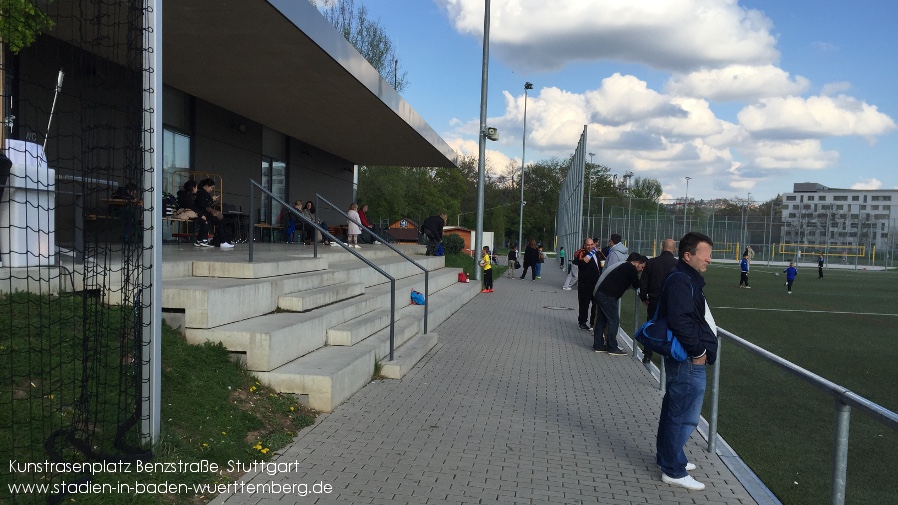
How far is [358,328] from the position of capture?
26.4ft

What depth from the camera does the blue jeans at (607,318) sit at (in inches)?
401

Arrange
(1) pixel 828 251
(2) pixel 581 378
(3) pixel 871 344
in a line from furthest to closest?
1. (1) pixel 828 251
2. (3) pixel 871 344
3. (2) pixel 581 378

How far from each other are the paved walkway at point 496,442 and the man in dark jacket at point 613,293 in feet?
3.18

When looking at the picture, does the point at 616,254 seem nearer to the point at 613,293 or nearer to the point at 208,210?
the point at 613,293

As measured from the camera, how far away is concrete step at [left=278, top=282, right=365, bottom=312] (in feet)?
24.9

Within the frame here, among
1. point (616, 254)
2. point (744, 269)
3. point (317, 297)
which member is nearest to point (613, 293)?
point (616, 254)

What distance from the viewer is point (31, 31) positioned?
654cm

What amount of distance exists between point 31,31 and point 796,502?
781 centimetres

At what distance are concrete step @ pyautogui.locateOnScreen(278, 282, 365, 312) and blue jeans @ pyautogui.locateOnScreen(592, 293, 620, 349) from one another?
370 cm

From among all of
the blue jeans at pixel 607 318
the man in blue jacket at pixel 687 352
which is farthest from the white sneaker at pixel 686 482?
the blue jeans at pixel 607 318

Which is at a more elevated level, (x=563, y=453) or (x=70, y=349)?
(x=70, y=349)

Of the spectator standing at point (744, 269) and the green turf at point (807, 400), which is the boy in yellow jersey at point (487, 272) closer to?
the green turf at point (807, 400)

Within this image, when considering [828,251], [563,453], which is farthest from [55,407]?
[828,251]

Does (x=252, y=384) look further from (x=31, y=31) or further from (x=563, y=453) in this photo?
(x=31, y=31)
